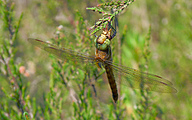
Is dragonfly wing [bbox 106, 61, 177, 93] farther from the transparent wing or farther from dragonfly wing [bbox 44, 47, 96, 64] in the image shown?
dragonfly wing [bbox 44, 47, 96, 64]

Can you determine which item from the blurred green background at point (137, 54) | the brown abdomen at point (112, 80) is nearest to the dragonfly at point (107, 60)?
the brown abdomen at point (112, 80)

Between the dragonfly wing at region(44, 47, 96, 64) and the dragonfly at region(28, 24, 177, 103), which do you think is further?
the dragonfly wing at region(44, 47, 96, 64)

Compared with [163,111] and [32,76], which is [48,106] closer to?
[163,111]

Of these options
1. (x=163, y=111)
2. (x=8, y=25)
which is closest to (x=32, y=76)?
(x=8, y=25)

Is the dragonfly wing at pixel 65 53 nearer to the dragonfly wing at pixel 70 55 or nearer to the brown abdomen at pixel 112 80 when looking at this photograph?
the dragonfly wing at pixel 70 55

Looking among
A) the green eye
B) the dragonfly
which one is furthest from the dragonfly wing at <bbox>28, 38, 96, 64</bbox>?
the green eye

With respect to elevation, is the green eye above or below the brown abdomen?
above

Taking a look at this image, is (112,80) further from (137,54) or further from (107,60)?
(137,54)

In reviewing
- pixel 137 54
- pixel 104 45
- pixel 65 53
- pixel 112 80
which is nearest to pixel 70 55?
pixel 65 53
